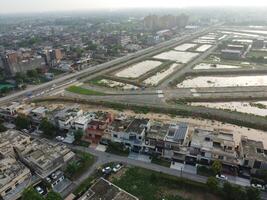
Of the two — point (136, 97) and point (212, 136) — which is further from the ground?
point (212, 136)

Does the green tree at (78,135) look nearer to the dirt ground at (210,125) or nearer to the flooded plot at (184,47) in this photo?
the dirt ground at (210,125)

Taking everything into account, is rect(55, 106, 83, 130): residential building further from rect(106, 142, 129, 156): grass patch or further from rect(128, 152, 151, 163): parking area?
rect(128, 152, 151, 163): parking area

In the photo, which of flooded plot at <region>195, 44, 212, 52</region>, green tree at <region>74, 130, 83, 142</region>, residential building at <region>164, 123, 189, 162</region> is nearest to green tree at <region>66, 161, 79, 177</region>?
green tree at <region>74, 130, 83, 142</region>

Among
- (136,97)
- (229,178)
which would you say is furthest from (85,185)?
(136,97)

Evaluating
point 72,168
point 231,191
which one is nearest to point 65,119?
point 72,168

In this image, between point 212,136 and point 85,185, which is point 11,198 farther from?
point 212,136

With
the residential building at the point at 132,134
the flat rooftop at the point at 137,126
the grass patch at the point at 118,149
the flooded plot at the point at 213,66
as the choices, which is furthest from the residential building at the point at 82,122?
the flooded plot at the point at 213,66
